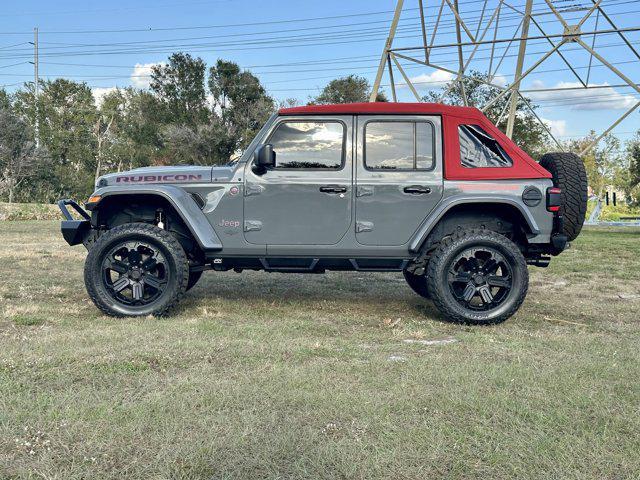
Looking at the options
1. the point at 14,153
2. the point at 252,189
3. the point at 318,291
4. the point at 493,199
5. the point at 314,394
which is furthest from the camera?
the point at 14,153

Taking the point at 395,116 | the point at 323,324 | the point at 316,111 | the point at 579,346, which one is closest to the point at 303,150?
the point at 316,111

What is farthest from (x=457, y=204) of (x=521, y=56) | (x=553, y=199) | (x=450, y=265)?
(x=521, y=56)

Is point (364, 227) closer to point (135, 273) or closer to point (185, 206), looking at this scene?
point (185, 206)

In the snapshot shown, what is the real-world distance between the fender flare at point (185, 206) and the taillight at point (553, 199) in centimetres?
296

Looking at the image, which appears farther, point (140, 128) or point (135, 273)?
point (140, 128)

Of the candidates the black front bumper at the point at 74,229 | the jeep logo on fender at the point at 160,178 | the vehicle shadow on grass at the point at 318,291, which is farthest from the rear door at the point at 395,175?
the black front bumper at the point at 74,229

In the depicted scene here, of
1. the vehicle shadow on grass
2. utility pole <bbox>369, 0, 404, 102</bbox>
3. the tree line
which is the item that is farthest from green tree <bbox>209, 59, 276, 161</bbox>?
the vehicle shadow on grass

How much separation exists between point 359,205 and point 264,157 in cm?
95

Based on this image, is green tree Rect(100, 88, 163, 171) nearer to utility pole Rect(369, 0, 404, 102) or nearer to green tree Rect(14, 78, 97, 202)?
green tree Rect(14, 78, 97, 202)

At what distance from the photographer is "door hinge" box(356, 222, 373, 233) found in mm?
5500

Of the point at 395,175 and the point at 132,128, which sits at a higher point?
the point at 132,128

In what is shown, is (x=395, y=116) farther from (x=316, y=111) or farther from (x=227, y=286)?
(x=227, y=286)

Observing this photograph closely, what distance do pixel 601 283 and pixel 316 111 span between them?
16.2ft

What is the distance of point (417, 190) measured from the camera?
5461 mm
